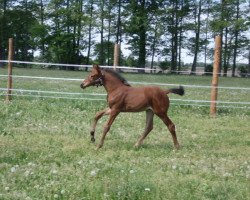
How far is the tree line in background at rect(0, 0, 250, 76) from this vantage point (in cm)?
5212

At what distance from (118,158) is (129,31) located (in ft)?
151

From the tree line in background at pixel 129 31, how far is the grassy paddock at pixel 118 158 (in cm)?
3895

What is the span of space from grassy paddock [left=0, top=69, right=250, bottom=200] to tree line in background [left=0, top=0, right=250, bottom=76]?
3895cm

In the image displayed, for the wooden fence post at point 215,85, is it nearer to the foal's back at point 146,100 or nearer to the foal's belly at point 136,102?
Result: the foal's back at point 146,100

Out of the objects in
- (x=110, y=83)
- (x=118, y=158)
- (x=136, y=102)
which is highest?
(x=110, y=83)

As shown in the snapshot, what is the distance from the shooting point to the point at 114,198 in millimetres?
5602

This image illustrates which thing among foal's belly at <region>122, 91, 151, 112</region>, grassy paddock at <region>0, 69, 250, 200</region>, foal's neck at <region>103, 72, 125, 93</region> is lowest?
grassy paddock at <region>0, 69, 250, 200</region>

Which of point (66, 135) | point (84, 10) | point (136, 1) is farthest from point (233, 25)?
point (66, 135)

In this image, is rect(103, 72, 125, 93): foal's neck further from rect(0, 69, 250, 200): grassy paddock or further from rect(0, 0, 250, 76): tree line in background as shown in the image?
rect(0, 0, 250, 76): tree line in background

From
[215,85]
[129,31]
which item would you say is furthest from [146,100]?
[129,31]

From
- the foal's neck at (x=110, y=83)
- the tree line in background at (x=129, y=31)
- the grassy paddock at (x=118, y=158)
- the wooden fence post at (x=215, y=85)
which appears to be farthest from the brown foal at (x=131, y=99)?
the tree line in background at (x=129, y=31)

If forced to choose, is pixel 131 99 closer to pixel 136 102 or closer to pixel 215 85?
pixel 136 102

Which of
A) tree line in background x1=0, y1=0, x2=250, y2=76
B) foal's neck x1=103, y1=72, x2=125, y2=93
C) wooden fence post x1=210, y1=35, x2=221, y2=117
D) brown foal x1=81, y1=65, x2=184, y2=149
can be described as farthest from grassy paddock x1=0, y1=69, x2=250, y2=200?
tree line in background x1=0, y1=0, x2=250, y2=76

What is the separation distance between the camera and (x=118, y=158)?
7.99 m
